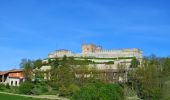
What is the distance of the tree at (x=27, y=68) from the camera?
270 feet

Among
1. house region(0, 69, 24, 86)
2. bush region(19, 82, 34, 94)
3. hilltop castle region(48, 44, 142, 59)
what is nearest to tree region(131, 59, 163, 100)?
bush region(19, 82, 34, 94)

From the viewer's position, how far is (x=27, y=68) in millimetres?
83562

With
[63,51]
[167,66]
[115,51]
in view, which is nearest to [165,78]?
[167,66]

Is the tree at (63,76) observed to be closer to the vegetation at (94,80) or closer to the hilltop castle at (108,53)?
the vegetation at (94,80)

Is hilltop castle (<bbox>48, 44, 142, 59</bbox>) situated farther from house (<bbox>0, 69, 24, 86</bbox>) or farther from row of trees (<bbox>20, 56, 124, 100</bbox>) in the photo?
row of trees (<bbox>20, 56, 124, 100</bbox>)

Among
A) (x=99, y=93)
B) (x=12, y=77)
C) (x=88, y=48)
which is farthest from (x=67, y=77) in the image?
(x=88, y=48)

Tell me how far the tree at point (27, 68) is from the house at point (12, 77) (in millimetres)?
2814

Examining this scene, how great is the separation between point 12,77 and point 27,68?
928 centimetres

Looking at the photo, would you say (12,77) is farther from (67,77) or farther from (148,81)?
(148,81)

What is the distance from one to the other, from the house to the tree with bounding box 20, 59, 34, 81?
9.23 ft

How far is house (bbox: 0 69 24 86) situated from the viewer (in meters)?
89.2

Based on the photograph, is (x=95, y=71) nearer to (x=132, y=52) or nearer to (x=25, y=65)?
(x=25, y=65)

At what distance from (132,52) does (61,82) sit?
121ft

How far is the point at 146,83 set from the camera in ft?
220
